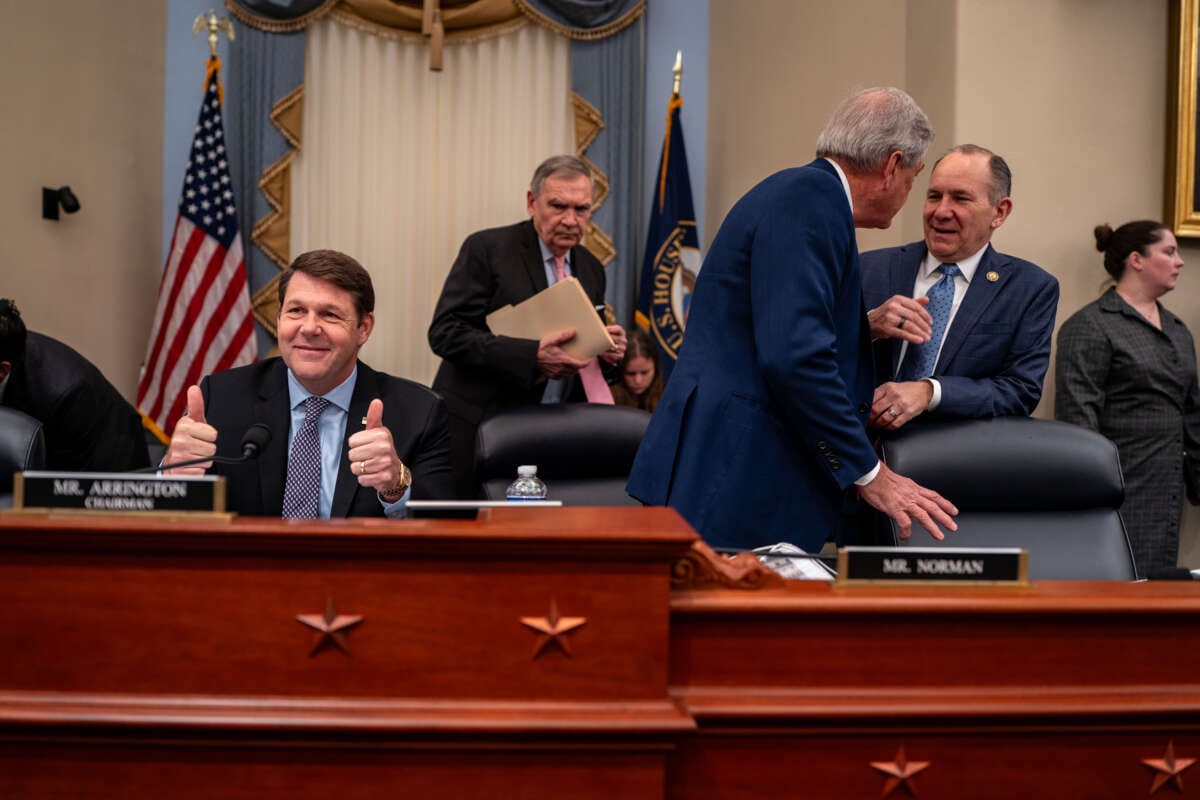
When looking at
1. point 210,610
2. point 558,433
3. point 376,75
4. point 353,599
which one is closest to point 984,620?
point 353,599

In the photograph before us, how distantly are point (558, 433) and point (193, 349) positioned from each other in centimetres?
305

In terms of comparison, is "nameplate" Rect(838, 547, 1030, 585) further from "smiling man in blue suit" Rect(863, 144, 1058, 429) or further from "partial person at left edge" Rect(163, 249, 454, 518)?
"smiling man in blue suit" Rect(863, 144, 1058, 429)

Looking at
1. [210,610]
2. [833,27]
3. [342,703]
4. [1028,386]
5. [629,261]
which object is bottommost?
[342,703]

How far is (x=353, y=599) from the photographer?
1.27 metres

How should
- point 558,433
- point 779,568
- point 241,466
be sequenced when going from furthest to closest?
point 558,433 → point 241,466 → point 779,568

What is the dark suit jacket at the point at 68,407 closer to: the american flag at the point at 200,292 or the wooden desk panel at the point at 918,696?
the american flag at the point at 200,292

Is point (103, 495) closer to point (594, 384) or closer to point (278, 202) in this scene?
point (594, 384)

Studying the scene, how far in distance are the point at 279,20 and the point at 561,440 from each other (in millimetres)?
3737

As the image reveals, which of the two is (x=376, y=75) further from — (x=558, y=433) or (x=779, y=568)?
(x=779, y=568)

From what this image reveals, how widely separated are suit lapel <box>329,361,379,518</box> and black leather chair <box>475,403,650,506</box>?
23.7 inches

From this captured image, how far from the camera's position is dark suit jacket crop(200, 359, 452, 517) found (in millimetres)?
2137

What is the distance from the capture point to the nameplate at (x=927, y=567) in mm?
1388

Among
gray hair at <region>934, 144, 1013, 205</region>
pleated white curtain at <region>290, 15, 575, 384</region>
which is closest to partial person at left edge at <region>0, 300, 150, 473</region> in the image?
pleated white curtain at <region>290, 15, 575, 384</region>

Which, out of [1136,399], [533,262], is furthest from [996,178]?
[1136,399]
